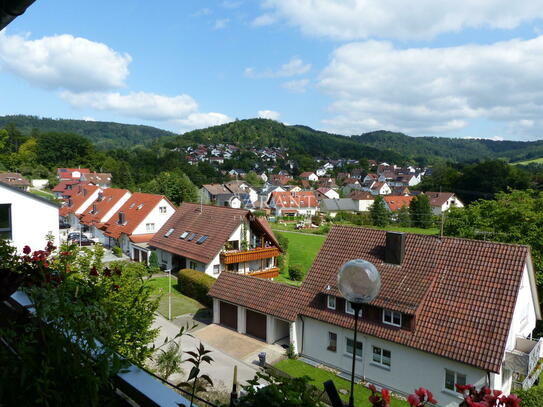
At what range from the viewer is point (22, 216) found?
694 inches

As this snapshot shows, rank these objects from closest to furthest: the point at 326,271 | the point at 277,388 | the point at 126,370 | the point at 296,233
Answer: the point at 277,388
the point at 126,370
the point at 326,271
the point at 296,233

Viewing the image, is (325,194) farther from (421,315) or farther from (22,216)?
(22,216)

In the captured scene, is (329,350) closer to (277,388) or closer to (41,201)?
(41,201)

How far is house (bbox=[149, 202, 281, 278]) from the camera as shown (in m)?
27.3

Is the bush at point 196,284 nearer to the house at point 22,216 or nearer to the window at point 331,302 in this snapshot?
the window at point 331,302

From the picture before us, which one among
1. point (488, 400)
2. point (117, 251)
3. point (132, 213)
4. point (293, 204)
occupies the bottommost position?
point (117, 251)

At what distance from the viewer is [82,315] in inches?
98.7

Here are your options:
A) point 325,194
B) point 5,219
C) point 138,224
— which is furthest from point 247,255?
point 325,194

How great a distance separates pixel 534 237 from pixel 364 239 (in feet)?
41.9

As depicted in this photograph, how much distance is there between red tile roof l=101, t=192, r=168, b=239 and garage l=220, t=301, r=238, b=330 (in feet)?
55.2

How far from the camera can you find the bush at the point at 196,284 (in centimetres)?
2416

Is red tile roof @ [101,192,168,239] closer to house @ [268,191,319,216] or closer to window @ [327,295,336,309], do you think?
window @ [327,295,336,309]

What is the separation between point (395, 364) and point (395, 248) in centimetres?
499

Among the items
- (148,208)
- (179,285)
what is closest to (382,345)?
(179,285)
